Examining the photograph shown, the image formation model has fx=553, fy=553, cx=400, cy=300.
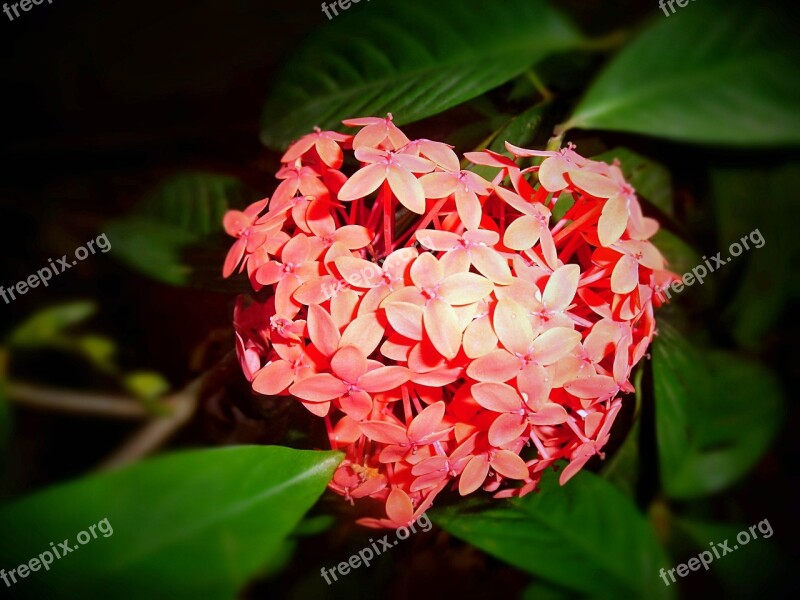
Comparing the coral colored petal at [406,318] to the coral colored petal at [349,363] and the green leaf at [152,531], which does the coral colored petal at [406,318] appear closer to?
the coral colored petal at [349,363]

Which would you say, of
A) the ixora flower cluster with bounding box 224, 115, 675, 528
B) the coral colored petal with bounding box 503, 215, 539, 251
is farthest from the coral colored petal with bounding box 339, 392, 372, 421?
the coral colored petal with bounding box 503, 215, 539, 251

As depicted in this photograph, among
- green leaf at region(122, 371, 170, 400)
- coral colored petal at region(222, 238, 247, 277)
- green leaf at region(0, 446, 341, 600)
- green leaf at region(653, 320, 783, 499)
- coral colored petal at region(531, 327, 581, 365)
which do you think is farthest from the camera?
green leaf at region(653, 320, 783, 499)

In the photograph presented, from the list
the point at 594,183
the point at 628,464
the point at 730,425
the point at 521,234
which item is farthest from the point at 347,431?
the point at 730,425

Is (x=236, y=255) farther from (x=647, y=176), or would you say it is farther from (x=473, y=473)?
(x=647, y=176)

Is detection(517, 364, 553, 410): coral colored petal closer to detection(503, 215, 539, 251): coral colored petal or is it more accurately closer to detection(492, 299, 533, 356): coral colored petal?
detection(492, 299, 533, 356): coral colored petal

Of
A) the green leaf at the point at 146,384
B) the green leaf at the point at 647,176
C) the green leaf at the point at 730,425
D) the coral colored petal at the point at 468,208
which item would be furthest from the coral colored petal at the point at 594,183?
Result: the green leaf at the point at 146,384

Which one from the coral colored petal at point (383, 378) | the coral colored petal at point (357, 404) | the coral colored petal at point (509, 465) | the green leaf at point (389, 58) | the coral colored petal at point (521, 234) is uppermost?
the green leaf at point (389, 58)

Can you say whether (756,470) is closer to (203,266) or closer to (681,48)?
(681,48)
